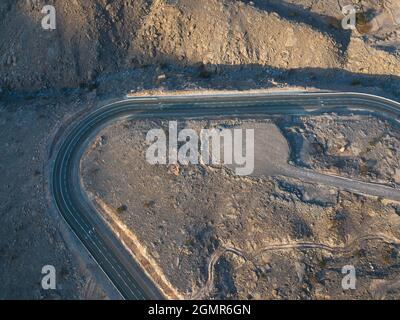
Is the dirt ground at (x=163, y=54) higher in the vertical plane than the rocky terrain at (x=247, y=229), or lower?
higher

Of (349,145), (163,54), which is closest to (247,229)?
(349,145)

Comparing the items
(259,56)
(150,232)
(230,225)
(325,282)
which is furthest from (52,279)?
(259,56)

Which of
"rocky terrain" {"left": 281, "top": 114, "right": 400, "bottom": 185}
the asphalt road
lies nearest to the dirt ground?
the asphalt road

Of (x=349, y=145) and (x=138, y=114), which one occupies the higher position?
(x=138, y=114)

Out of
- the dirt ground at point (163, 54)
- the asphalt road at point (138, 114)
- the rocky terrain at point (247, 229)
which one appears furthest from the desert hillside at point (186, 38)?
the rocky terrain at point (247, 229)

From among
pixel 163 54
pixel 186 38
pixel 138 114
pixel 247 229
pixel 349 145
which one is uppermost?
pixel 186 38

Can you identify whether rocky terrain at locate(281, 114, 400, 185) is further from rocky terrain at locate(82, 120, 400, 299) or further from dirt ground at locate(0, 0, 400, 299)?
dirt ground at locate(0, 0, 400, 299)

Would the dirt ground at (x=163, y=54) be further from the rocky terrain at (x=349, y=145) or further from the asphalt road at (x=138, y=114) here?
the rocky terrain at (x=349, y=145)

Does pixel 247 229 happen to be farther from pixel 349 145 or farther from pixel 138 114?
pixel 138 114
